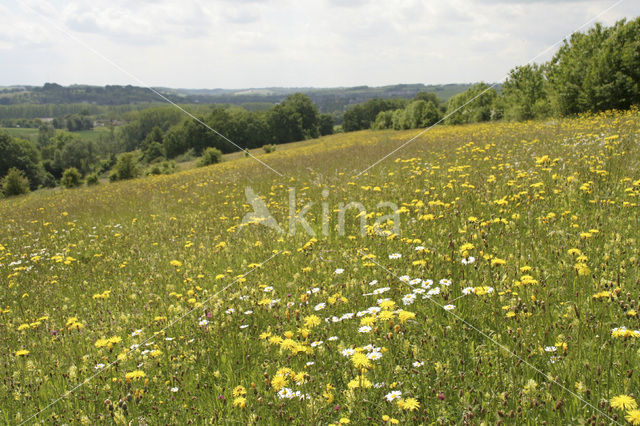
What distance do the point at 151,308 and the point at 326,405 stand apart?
265cm

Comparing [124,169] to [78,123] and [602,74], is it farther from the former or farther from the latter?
[78,123]

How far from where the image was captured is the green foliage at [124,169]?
25812mm

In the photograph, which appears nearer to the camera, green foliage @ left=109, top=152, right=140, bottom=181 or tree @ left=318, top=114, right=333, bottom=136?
green foliage @ left=109, top=152, right=140, bottom=181

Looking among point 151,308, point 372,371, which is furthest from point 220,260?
point 372,371

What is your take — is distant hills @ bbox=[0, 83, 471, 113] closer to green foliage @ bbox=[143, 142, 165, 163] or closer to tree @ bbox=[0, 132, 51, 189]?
green foliage @ bbox=[143, 142, 165, 163]

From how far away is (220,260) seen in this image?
5.38m

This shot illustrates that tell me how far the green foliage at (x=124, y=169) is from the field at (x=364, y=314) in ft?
66.3

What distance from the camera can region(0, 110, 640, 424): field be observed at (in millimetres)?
2316

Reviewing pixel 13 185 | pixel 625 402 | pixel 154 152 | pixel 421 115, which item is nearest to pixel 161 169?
pixel 13 185

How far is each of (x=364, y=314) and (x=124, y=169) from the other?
89.2ft

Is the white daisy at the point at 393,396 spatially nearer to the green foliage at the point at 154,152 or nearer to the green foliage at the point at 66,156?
the green foliage at the point at 154,152

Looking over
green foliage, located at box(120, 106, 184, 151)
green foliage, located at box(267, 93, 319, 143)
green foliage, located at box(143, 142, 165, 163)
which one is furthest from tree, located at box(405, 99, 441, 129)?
green foliage, located at box(120, 106, 184, 151)

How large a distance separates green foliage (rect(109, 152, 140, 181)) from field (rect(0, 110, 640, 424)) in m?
20.2

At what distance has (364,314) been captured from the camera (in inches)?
123
